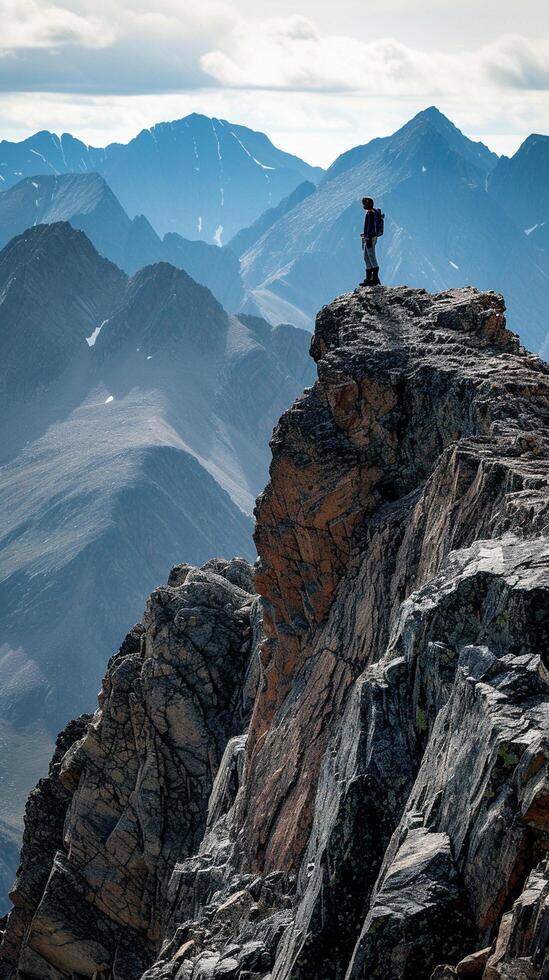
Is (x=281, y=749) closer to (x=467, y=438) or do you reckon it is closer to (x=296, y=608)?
(x=296, y=608)

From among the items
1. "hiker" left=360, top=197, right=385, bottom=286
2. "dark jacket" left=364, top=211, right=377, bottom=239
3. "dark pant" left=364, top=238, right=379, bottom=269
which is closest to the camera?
"hiker" left=360, top=197, right=385, bottom=286

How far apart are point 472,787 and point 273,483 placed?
18.2 meters

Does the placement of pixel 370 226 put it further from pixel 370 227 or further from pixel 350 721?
pixel 350 721

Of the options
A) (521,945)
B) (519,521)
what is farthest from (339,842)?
(519,521)

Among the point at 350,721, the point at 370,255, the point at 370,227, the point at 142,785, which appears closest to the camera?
the point at 350,721

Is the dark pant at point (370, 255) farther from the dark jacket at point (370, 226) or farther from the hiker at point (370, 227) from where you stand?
the dark jacket at point (370, 226)

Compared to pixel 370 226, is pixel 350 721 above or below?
below

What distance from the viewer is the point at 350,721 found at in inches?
830

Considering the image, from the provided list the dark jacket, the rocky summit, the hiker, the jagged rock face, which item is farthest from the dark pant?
the jagged rock face

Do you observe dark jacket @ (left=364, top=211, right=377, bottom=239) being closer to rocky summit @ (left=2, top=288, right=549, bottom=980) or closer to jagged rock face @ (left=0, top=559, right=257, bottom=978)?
rocky summit @ (left=2, top=288, right=549, bottom=980)

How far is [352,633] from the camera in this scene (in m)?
28.0

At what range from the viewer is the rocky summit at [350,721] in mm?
14750

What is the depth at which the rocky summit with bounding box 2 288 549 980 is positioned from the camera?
48.4 feet

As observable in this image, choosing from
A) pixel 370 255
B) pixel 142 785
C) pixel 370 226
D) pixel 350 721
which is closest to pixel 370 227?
pixel 370 226
